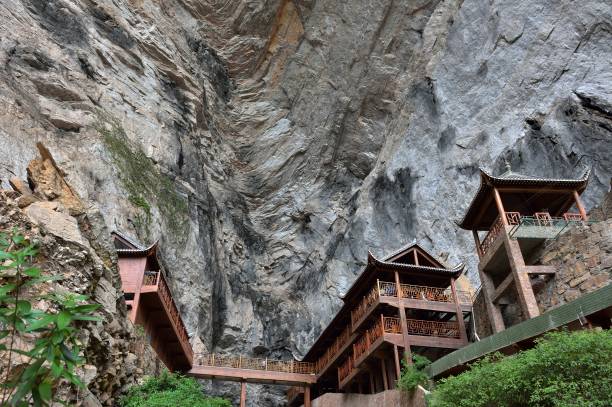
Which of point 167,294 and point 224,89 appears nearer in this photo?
point 167,294

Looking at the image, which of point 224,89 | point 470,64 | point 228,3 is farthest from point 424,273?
point 228,3

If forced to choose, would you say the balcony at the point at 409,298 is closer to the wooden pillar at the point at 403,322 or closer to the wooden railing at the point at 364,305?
the wooden railing at the point at 364,305

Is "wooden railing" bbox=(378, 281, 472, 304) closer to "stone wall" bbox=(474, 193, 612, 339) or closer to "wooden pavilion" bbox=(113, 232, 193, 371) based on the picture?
"stone wall" bbox=(474, 193, 612, 339)

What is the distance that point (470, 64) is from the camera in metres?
34.8

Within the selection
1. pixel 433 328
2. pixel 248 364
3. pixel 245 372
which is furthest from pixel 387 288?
pixel 248 364

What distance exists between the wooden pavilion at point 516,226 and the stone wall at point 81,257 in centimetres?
1265

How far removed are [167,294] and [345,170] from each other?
2708cm

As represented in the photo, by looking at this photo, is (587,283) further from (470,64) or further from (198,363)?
(470,64)

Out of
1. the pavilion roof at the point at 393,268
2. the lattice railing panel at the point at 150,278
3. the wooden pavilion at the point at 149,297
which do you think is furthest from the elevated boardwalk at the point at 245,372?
the lattice railing panel at the point at 150,278

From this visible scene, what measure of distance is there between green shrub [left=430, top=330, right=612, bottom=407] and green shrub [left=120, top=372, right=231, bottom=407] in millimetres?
7477

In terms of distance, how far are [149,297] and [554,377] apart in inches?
604

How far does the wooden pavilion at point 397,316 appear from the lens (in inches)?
806

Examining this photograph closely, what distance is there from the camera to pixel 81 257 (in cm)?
856

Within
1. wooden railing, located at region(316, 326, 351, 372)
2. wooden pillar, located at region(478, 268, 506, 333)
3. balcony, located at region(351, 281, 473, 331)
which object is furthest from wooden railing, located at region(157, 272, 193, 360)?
wooden pillar, located at region(478, 268, 506, 333)
